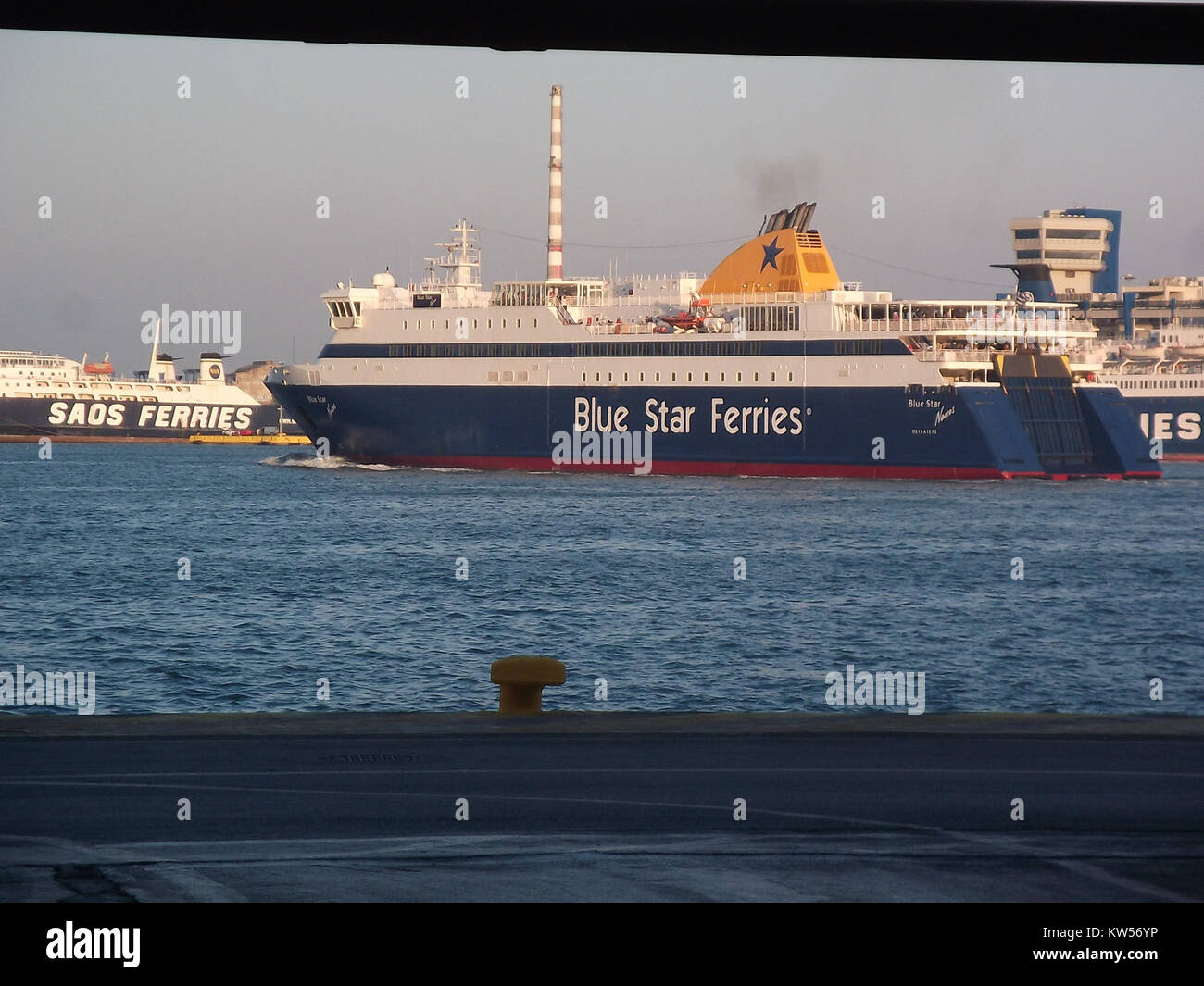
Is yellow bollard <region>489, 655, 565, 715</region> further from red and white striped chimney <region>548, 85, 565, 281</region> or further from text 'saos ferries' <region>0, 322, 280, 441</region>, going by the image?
text 'saos ferries' <region>0, 322, 280, 441</region>

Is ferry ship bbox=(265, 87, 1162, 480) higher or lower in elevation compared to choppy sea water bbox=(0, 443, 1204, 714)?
higher

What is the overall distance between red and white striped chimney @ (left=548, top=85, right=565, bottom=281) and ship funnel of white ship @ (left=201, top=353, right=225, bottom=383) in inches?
2996

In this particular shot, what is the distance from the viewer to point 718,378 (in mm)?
79750

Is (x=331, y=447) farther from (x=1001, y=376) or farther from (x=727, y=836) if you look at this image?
(x=727, y=836)

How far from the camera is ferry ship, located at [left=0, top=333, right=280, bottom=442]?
148 metres

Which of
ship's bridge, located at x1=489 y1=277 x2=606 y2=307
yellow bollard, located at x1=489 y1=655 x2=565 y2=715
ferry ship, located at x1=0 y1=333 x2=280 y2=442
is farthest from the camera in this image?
ferry ship, located at x1=0 y1=333 x2=280 y2=442

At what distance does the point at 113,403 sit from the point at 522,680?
14533 cm

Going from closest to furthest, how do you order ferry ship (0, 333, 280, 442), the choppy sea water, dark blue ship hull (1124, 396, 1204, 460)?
the choppy sea water, dark blue ship hull (1124, 396, 1204, 460), ferry ship (0, 333, 280, 442)

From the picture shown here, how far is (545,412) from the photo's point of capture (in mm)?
83000

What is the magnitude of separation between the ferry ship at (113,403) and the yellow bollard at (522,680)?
143 meters

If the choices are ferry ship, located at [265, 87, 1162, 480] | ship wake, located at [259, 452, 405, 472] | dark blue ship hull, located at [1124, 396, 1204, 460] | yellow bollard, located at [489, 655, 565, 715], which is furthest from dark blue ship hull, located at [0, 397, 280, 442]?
yellow bollard, located at [489, 655, 565, 715]

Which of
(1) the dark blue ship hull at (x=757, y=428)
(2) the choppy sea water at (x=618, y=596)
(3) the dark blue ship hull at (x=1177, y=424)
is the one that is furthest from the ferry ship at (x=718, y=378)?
(3) the dark blue ship hull at (x=1177, y=424)

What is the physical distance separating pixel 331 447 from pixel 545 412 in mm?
14961
